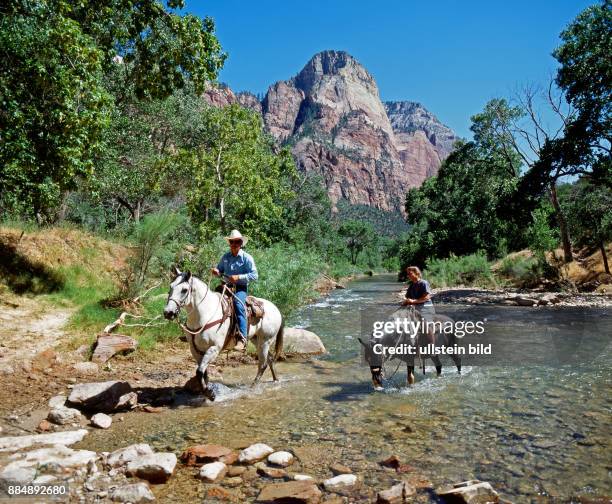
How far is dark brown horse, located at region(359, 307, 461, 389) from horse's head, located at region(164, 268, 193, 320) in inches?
148

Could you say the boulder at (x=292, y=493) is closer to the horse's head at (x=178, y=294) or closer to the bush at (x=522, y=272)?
the horse's head at (x=178, y=294)

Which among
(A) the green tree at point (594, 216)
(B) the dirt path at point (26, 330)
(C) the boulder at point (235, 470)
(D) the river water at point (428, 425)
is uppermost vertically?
(A) the green tree at point (594, 216)

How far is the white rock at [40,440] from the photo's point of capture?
17.5 feet

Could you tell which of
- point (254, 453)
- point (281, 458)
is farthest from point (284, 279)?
point (281, 458)

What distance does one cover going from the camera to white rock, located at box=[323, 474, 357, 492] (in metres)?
4.69

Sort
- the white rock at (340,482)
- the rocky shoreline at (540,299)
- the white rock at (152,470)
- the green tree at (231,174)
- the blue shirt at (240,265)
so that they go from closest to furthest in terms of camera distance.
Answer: the white rock at (340,482), the white rock at (152,470), the blue shirt at (240,265), the rocky shoreline at (540,299), the green tree at (231,174)

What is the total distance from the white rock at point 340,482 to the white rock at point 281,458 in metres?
0.67

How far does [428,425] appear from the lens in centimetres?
663

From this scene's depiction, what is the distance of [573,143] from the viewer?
84.1ft

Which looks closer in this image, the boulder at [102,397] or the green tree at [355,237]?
the boulder at [102,397]

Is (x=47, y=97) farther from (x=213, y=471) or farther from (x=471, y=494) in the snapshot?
(x=471, y=494)

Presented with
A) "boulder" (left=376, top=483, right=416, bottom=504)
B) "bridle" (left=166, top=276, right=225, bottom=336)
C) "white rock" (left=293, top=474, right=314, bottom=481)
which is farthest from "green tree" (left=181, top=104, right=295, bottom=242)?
"boulder" (left=376, top=483, right=416, bottom=504)

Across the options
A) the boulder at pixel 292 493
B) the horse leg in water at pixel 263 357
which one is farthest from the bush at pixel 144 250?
the boulder at pixel 292 493

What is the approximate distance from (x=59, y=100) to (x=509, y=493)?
1075 centimetres
